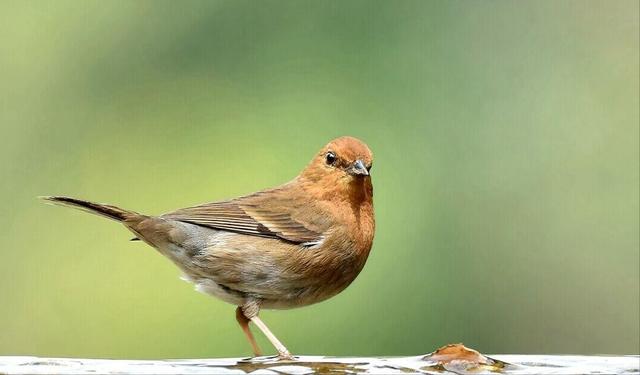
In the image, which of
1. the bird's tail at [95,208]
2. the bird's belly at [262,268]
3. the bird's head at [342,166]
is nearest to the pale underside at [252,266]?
the bird's belly at [262,268]

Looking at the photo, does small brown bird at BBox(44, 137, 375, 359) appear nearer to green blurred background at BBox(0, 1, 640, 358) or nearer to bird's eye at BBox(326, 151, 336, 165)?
bird's eye at BBox(326, 151, 336, 165)

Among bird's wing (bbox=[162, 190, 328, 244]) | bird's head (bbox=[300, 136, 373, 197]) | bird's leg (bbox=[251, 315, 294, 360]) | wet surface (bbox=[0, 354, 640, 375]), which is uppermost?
bird's head (bbox=[300, 136, 373, 197])

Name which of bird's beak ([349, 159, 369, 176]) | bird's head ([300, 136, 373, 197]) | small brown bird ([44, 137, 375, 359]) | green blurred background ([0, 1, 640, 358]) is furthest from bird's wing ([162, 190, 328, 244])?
green blurred background ([0, 1, 640, 358])

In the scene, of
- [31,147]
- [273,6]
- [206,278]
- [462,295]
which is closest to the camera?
[206,278]

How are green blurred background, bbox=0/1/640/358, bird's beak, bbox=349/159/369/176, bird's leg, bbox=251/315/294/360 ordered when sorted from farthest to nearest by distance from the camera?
green blurred background, bbox=0/1/640/358 < bird's beak, bbox=349/159/369/176 < bird's leg, bbox=251/315/294/360

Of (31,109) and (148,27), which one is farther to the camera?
(148,27)

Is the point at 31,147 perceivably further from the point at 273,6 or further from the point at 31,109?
the point at 273,6

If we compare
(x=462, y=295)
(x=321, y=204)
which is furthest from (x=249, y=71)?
(x=321, y=204)

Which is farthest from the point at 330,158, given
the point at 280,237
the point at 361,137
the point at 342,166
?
the point at 361,137

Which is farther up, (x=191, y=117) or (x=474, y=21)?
(x=474, y=21)

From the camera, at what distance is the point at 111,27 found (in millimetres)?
9508

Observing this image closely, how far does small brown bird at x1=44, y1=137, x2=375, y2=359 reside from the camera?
5547 mm

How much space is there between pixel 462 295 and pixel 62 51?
12.7ft

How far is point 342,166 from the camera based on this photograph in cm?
569
